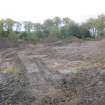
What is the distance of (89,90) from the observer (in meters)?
6.84

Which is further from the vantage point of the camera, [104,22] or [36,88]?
[104,22]

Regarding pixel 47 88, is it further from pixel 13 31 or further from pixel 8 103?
pixel 13 31

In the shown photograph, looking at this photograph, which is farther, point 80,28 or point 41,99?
point 80,28

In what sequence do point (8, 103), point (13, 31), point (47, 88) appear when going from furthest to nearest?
1. point (13, 31)
2. point (47, 88)
3. point (8, 103)

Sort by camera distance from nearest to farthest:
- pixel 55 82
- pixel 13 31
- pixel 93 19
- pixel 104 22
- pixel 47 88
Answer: pixel 47 88 < pixel 55 82 < pixel 13 31 < pixel 104 22 < pixel 93 19

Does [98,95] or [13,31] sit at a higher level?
[13,31]

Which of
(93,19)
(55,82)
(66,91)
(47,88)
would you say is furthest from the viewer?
(93,19)

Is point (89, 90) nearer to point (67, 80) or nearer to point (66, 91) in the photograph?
point (66, 91)

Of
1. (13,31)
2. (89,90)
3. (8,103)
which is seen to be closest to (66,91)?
(89,90)

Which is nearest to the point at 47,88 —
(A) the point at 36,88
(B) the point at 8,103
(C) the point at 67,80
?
(A) the point at 36,88

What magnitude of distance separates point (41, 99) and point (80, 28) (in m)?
34.6

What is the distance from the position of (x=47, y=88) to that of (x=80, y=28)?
3357cm

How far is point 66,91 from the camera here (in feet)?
22.4

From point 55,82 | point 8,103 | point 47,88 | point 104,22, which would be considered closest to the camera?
point 8,103
